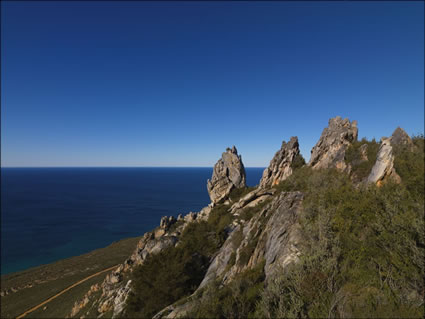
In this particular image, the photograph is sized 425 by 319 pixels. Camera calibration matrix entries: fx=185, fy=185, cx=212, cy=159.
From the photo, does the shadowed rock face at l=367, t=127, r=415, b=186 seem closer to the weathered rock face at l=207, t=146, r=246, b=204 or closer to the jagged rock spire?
the jagged rock spire

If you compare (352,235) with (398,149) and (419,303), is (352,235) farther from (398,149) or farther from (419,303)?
(398,149)

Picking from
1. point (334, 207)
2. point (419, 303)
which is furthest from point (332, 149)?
point (419, 303)

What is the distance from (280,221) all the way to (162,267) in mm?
13067

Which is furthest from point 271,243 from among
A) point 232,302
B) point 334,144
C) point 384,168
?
point 334,144

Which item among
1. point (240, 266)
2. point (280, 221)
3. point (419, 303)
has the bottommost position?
point (240, 266)

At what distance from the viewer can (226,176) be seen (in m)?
47.8

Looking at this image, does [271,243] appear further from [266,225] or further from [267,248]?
[266,225]

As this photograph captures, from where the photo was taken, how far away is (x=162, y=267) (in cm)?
1934

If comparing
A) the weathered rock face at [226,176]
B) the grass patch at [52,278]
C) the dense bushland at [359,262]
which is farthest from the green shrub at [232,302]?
the grass patch at [52,278]

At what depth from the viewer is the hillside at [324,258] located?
8938 millimetres

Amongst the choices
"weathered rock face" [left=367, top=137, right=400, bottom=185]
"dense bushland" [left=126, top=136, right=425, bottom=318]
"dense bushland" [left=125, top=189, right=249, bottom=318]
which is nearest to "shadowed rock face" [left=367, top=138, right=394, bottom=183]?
"weathered rock face" [left=367, top=137, right=400, bottom=185]

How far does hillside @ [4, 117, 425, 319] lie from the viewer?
8.94m

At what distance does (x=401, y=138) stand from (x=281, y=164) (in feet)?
62.1

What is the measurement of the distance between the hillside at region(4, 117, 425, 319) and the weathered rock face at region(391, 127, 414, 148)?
140mm
